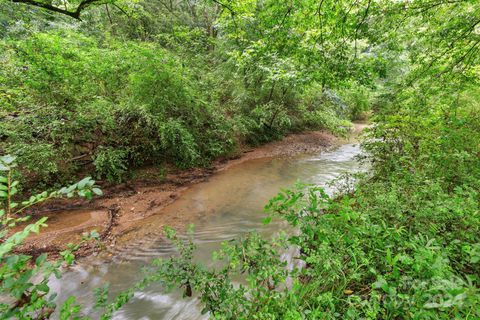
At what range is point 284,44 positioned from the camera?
11.6ft

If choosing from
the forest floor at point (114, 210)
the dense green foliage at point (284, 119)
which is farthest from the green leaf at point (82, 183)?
the forest floor at point (114, 210)

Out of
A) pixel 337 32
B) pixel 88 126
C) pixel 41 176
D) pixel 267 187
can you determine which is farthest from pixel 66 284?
pixel 337 32

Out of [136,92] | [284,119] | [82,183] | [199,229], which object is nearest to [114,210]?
[199,229]

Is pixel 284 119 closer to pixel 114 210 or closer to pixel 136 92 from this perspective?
pixel 136 92

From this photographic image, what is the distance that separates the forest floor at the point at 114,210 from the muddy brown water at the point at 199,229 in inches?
9.2

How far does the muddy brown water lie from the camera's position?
2.61m

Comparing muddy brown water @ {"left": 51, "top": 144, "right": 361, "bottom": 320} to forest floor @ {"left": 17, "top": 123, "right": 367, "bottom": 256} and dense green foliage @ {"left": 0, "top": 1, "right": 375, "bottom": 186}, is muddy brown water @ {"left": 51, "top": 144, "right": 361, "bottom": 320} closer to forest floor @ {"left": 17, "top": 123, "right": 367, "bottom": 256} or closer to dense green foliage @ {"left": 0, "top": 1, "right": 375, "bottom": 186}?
forest floor @ {"left": 17, "top": 123, "right": 367, "bottom": 256}

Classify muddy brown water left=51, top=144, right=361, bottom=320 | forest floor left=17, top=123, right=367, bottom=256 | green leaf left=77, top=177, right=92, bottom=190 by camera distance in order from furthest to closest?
forest floor left=17, top=123, right=367, bottom=256 → muddy brown water left=51, top=144, right=361, bottom=320 → green leaf left=77, top=177, right=92, bottom=190

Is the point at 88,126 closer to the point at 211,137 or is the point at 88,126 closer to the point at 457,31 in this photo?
the point at 211,137

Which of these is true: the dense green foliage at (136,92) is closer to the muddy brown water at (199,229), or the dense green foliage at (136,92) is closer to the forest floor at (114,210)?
the forest floor at (114,210)

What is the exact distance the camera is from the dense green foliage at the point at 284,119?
4.89 ft

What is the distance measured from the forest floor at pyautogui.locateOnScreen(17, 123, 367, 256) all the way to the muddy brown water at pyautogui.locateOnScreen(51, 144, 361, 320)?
0.77 ft

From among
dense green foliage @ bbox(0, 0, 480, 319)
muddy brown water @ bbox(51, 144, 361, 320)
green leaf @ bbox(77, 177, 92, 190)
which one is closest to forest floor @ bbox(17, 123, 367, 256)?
muddy brown water @ bbox(51, 144, 361, 320)

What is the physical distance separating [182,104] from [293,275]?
536 centimetres
